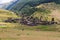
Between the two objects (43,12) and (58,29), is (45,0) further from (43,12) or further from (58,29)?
(58,29)

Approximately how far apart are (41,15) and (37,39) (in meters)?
63.9

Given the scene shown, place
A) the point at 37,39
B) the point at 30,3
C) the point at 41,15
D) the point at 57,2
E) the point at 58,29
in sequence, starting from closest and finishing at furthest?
the point at 37,39 < the point at 58,29 < the point at 41,15 < the point at 57,2 < the point at 30,3

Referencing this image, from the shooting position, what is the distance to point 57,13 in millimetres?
120375

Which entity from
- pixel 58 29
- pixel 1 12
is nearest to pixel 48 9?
pixel 1 12

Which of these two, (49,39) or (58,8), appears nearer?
(49,39)

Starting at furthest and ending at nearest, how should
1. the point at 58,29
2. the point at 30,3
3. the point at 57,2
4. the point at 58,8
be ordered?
the point at 30,3
the point at 57,2
the point at 58,8
the point at 58,29

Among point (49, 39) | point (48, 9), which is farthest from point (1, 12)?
point (49, 39)

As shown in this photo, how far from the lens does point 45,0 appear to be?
15688cm

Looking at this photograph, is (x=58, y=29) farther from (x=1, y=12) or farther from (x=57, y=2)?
(x=57, y=2)

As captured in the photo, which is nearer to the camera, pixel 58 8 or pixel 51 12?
pixel 51 12

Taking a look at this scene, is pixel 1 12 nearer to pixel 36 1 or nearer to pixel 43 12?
pixel 43 12

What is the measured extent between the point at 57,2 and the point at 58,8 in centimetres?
1894

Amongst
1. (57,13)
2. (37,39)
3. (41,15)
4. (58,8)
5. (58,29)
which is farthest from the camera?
(58,8)

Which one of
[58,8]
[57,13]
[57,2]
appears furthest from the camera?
[57,2]
